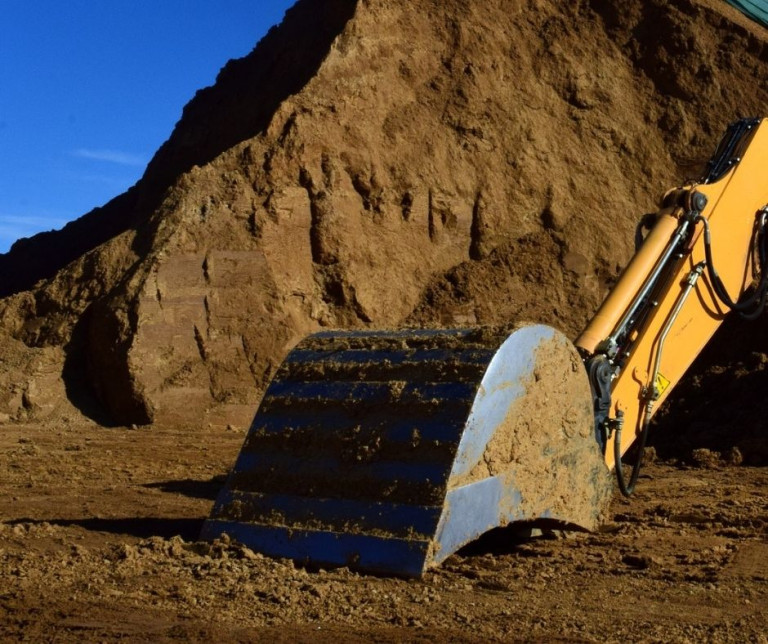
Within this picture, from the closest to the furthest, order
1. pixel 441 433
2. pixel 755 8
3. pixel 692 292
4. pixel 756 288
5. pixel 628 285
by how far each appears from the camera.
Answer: pixel 441 433
pixel 628 285
pixel 692 292
pixel 756 288
pixel 755 8

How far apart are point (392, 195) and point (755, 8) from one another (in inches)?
264

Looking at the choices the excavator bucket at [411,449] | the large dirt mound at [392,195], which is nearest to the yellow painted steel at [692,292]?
the excavator bucket at [411,449]

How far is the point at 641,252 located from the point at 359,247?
949 cm

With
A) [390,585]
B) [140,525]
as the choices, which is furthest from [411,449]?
[140,525]

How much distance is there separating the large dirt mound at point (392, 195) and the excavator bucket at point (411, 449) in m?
8.57

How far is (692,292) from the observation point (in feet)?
Result: 20.9

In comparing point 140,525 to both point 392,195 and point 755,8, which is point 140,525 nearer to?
point 392,195

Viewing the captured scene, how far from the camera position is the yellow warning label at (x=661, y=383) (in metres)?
6.18

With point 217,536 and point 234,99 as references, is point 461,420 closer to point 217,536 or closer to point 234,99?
point 217,536

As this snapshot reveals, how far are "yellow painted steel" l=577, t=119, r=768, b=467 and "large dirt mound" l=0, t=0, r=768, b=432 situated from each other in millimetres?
8126

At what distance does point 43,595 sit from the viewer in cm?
425

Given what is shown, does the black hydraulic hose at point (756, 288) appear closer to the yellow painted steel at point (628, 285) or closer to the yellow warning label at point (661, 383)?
the yellow painted steel at point (628, 285)

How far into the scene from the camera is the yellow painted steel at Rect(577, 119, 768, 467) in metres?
6.08

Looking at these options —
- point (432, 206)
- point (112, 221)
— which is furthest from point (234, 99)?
point (432, 206)
